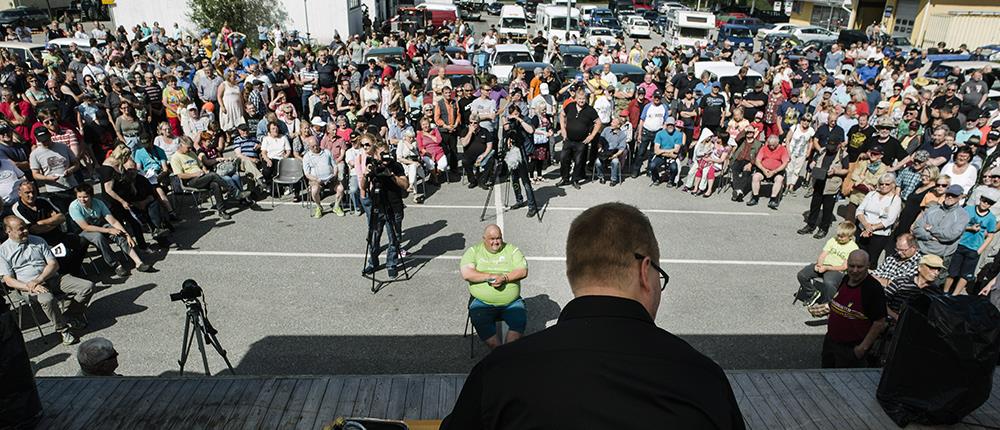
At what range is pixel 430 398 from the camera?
438 cm

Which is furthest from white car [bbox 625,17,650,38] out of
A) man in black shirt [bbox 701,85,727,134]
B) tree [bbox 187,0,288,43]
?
man in black shirt [bbox 701,85,727,134]

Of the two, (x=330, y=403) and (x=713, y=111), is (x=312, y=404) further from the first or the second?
(x=713, y=111)

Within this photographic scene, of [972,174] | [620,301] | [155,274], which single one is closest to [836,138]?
[972,174]

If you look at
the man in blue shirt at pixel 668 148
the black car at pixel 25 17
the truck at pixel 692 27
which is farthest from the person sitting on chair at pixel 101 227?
the black car at pixel 25 17

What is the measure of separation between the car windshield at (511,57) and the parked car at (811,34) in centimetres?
2052

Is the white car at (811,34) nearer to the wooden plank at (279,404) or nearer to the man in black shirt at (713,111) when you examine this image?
the man in black shirt at (713,111)

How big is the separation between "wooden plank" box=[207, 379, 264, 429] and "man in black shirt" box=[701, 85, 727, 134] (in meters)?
10.5

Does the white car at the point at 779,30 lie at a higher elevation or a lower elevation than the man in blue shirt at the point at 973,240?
higher

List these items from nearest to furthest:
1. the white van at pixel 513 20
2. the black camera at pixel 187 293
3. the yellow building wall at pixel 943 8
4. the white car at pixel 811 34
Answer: the black camera at pixel 187 293, the yellow building wall at pixel 943 8, the white van at pixel 513 20, the white car at pixel 811 34

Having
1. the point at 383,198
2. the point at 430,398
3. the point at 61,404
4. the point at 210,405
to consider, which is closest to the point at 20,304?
the point at 61,404

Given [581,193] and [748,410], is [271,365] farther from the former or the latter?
[581,193]

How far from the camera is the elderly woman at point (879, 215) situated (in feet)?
25.1

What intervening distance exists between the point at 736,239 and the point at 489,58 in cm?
1381

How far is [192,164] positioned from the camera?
9.82 m
